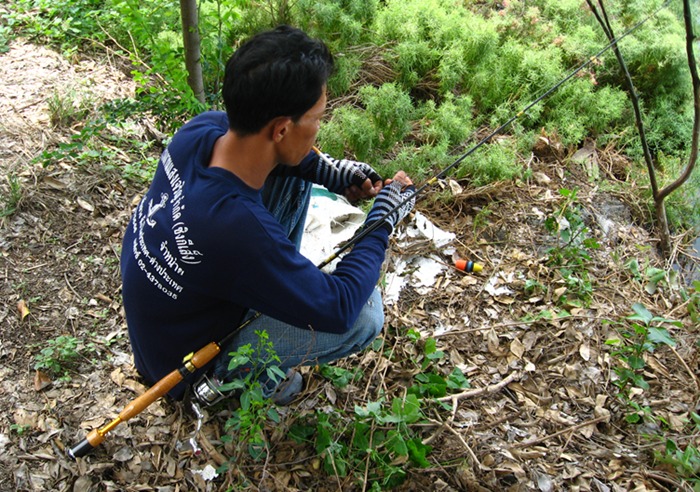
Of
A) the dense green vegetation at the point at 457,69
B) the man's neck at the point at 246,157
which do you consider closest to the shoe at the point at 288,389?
the man's neck at the point at 246,157

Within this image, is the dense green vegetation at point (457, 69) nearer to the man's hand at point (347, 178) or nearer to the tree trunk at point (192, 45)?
the tree trunk at point (192, 45)

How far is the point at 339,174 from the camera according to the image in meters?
2.46

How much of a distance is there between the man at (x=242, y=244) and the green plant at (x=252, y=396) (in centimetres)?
8

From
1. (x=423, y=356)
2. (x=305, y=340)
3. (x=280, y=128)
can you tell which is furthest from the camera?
(x=423, y=356)

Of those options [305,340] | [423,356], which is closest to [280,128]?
[305,340]

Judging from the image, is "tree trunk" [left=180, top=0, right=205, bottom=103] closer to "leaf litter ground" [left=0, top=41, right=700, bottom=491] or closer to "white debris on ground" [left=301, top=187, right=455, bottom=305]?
"leaf litter ground" [left=0, top=41, right=700, bottom=491]

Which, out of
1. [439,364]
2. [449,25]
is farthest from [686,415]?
[449,25]

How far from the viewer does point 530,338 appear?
2.67 m

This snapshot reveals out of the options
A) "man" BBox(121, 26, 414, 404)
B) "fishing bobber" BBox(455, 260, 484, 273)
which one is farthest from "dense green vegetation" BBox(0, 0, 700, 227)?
"man" BBox(121, 26, 414, 404)

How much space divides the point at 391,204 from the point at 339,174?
0.38 meters

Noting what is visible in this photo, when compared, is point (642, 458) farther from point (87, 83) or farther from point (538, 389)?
point (87, 83)

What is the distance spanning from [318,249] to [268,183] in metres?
0.72

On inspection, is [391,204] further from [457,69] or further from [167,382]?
[457,69]

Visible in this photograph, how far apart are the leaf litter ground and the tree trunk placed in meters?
0.60
